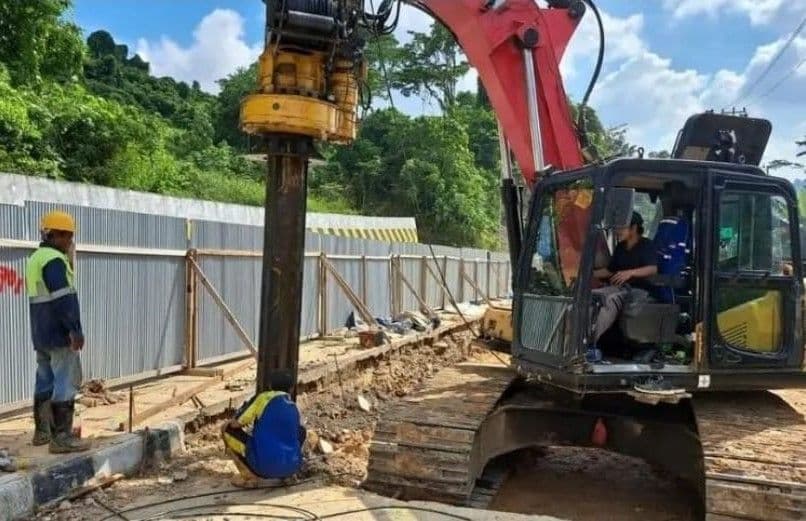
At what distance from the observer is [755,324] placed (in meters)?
6.23

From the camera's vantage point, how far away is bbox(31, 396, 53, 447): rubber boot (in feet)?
21.2

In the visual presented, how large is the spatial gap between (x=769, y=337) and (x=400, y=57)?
47245 millimetres

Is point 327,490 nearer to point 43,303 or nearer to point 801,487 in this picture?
point 43,303

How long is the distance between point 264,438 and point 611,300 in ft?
8.88

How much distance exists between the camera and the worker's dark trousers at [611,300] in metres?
6.05

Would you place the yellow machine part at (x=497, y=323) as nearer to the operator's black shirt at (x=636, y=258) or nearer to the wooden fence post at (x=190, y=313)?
the operator's black shirt at (x=636, y=258)

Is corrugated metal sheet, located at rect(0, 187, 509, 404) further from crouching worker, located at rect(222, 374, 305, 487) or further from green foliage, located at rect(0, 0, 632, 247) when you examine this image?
green foliage, located at rect(0, 0, 632, 247)

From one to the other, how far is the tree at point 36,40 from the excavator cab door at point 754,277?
17.3 metres

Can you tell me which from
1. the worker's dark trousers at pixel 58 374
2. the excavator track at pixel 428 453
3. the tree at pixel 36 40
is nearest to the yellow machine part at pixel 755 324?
the excavator track at pixel 428 453

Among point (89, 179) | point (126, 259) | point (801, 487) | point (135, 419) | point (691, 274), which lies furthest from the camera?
point (89, 179)

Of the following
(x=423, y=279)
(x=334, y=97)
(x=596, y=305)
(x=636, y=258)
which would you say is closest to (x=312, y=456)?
(x=596, y=305)

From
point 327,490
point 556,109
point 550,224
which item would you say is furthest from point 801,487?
point 556,109

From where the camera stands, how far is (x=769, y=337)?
20.6 ft

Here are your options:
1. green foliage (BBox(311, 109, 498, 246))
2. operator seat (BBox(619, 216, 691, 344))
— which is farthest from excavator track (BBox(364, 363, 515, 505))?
green foliage (BBox(311, 109, 498, 246))
